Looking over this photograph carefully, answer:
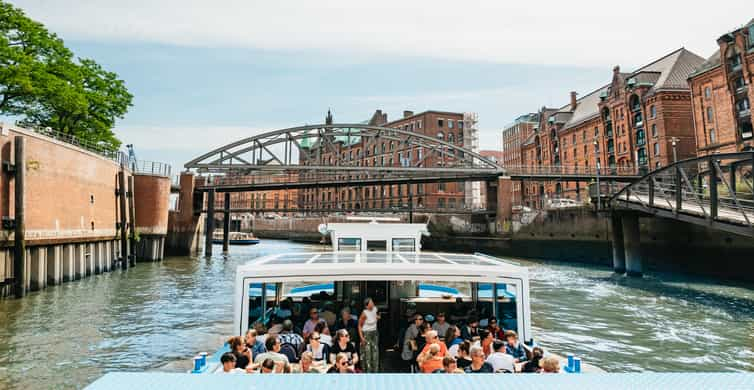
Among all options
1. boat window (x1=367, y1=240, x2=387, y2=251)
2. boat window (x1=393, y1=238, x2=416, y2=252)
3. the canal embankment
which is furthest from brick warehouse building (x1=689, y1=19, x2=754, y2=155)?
the canal embankment

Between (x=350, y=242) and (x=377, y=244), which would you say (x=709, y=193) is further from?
(x=350, y=242)

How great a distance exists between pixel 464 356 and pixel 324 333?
2341 millimetres

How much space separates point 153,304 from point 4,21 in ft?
73.9

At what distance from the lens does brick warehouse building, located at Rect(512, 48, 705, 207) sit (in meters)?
55.4

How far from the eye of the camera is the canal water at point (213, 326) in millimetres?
11414

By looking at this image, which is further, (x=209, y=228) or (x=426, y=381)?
(x=209, y=228)

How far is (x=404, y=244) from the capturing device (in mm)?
13297

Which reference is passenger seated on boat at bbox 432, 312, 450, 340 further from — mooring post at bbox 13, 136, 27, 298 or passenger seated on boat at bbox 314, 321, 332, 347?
mooring post at bbox 13, 136, 27, 298

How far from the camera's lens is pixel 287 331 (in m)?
8.09

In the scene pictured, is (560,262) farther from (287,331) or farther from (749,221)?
(287,331)

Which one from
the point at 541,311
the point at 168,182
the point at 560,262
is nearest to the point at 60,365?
the point at 541,311

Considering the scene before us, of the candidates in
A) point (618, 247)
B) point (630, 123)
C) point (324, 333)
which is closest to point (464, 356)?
point (324, 333)

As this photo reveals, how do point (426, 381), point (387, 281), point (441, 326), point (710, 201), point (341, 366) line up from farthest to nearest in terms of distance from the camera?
point (710, 201) < point (387, 281) < point (441, 326) < point (341, 366) < point (426, 381)

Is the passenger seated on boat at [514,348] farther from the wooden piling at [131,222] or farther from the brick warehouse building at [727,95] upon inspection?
the brick warehouse building at [727,95]
